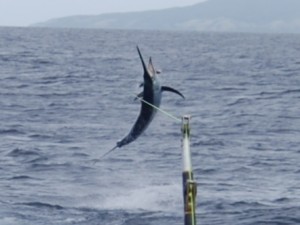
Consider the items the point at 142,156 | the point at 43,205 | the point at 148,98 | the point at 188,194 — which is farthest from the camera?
the point at 142,156

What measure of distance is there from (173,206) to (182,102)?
27652 mm

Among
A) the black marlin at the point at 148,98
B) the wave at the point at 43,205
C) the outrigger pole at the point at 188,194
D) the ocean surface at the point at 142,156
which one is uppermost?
the black marlin at the point at 148,98

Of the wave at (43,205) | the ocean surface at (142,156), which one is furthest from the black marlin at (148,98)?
the wave at (43,205)

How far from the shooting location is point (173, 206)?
2331 centimetres

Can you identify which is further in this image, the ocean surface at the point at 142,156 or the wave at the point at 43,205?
the wave at the point at 43,205

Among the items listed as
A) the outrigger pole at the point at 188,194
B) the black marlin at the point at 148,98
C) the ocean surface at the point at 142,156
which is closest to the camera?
the outrigger pole at the point at 188,194

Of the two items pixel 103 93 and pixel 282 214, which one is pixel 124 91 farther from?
pixel 282 214

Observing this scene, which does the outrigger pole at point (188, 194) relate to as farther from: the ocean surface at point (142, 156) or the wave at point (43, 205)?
the wave at point (43, 205)

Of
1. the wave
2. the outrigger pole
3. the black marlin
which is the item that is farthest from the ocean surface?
the outrigger pole

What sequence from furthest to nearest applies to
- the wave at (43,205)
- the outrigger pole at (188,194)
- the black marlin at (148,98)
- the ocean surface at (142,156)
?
the wave at (43,205), the ocean surface at (142,156), the black marlin at (148,98), the outrigger pole at (188,194)

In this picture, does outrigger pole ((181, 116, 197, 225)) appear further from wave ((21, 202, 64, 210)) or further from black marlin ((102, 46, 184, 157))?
wave ((21, 202, 64, 210))

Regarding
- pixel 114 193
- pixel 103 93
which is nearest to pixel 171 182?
pixel 114 193

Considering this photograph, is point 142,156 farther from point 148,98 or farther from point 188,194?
point 188,194

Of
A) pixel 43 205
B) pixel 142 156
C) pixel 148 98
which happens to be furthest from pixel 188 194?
pixel 142 156
